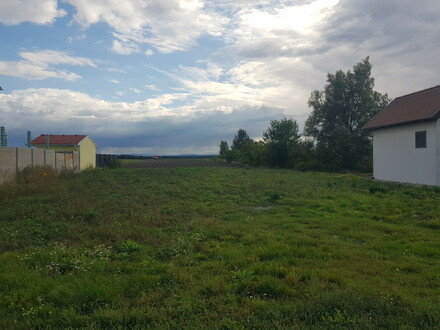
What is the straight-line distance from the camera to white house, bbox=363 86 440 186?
18.2m

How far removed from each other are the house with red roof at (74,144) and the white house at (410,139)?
31.1 m

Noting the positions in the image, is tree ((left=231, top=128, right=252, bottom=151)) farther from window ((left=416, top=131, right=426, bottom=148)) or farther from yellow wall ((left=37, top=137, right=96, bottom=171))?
window ((left=416, top=131, right=426, bottom=148))

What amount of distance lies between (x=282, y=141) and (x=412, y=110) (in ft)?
87.8

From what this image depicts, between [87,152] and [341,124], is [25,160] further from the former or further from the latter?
[341,124]

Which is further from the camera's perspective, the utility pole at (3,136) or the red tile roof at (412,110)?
the utility pole at (3,136)

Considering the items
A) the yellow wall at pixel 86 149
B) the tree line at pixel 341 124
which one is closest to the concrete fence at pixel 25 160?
the yellow wall at pixel 86 149

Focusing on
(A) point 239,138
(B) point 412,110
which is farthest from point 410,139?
(A) point 239,138

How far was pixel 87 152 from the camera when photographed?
149ft

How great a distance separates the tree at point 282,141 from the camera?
47.3 meters

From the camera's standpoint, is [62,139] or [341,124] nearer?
[341,124]

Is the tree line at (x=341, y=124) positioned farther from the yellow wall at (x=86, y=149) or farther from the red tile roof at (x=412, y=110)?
the yellow wall at (x=86, y=149)

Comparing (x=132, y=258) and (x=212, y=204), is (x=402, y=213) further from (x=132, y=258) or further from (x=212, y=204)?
(x=132, y=258)

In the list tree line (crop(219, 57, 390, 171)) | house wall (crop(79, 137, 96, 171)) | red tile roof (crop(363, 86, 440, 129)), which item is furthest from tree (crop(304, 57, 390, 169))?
house wall (crop(79, 137, 96, 171))

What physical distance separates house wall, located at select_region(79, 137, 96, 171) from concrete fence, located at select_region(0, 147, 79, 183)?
477 inches
